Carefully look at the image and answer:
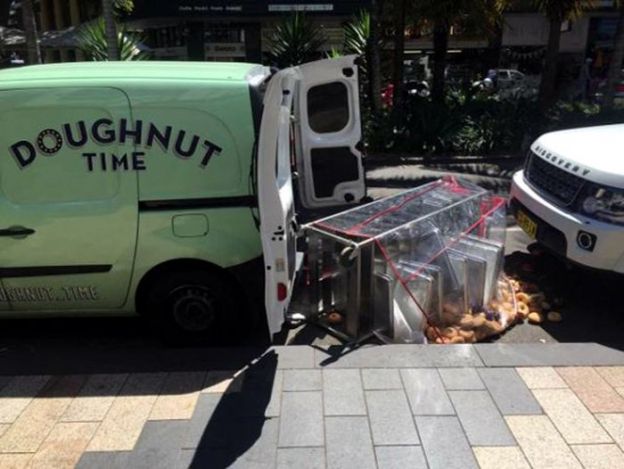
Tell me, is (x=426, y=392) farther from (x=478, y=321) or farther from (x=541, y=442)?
(x=478, y=321)

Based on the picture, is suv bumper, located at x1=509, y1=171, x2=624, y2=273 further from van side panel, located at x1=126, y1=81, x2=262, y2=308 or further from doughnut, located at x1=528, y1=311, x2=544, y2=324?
van side panel, located at x1=126, y1=81, x2=262, y2=308

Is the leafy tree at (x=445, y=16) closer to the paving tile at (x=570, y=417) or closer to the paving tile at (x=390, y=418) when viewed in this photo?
the paving tile at (x=570, y=417)

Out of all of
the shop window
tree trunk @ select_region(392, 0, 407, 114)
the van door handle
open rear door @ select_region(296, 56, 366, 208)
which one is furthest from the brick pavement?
tree trunk @ select_region(392, 0, 407, 114)

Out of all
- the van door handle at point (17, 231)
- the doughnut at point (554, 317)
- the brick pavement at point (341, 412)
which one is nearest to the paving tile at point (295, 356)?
the brick pavement at point (341, 412)

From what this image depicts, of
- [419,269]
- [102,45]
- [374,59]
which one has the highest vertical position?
[102,45]

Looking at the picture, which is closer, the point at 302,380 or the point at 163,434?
→ the point at 163,434

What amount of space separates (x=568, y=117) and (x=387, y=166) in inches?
150

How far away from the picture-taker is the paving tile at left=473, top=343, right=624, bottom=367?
372 centimetres

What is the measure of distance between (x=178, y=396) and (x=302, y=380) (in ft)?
2.31

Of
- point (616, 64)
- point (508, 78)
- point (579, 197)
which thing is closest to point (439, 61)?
point (616, 64)

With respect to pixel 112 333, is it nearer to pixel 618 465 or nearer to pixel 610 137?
pixel 618 465

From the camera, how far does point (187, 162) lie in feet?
12.2

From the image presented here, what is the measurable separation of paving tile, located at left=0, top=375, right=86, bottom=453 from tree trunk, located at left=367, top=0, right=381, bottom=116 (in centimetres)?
943

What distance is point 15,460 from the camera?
9.59 ft
